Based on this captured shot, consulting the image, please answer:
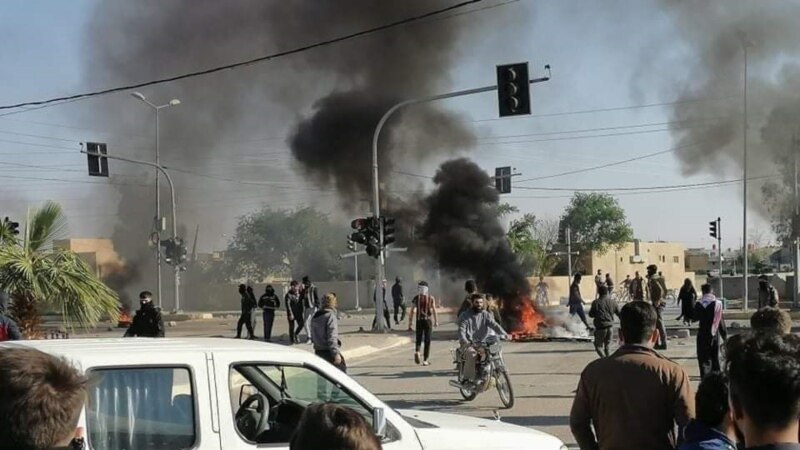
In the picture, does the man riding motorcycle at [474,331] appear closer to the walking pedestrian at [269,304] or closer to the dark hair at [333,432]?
the dark hair at [333,432]

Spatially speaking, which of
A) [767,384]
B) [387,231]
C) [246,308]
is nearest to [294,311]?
[246,308]

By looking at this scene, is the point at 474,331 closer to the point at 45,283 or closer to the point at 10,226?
the point at 45,283

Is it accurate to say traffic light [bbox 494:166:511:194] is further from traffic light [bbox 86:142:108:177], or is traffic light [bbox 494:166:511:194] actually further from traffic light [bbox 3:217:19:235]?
traffic light [bbox 3:217:19:235]

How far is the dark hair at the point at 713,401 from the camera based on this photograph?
3.41 meters

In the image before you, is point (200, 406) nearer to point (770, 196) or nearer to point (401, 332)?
point (401, 332)

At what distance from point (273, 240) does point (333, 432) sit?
79812 mm

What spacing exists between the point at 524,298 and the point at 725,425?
24.7 m

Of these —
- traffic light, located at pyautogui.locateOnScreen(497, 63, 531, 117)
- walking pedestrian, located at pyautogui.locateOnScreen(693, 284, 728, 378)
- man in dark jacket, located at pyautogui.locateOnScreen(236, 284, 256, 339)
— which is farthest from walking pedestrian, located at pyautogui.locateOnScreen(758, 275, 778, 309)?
man in dark jacket, located at pyautogui.locateOnScreen(236, 284, 256, 339)

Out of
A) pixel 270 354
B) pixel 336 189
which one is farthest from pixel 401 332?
pixel 270 354

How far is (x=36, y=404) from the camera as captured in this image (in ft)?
6.24

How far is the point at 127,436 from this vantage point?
4047 millimetres

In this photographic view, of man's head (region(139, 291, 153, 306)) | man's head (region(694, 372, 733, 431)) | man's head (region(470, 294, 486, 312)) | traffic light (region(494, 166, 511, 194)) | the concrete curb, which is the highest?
traffic light (region(494, 166, 511, 194))

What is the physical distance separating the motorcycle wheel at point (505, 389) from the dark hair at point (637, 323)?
633cm

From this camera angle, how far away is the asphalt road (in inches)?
403
